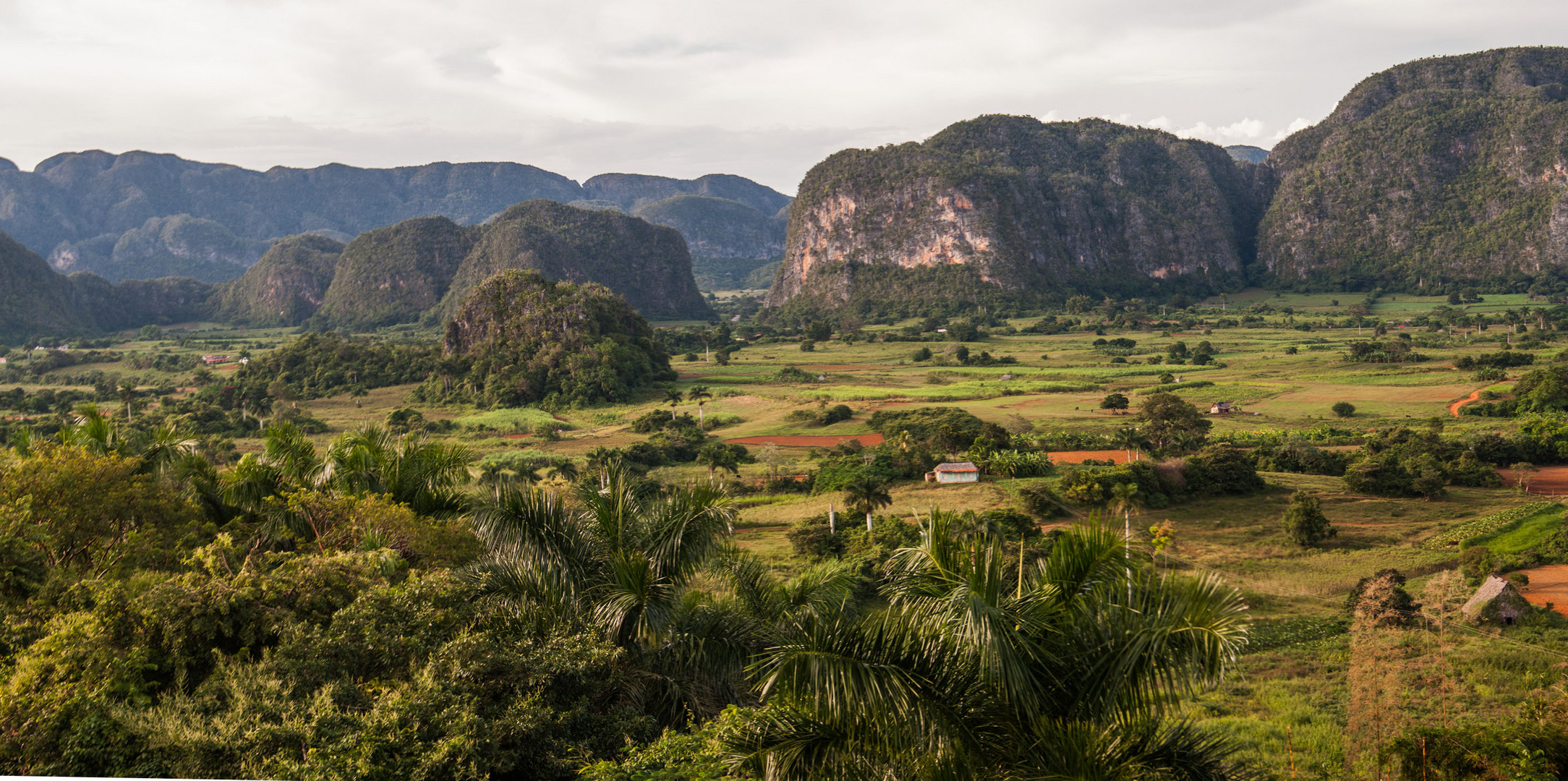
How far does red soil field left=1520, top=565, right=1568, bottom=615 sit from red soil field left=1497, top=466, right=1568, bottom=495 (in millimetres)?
10169

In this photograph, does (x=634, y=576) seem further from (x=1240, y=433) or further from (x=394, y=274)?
(x=394, y=274)

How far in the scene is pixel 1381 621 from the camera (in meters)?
15.9

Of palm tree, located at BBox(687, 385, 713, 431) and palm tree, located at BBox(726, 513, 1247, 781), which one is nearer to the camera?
palm tree, located at BBox(726, 513, 1247, 781)

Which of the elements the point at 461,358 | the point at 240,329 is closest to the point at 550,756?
the point at 461,358

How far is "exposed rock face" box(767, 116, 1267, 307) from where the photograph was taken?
5251 inches

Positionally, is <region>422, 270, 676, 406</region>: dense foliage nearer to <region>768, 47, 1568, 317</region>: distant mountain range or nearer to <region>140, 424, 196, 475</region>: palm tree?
<region>140, 424, 196, 475</region>: palm tree

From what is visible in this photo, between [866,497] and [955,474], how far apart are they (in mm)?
6265

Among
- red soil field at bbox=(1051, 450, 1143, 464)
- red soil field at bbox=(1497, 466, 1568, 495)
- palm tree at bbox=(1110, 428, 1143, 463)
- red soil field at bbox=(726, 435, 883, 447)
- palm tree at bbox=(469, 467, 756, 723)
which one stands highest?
palm tree at bbox=(469, 467, 756, 723)

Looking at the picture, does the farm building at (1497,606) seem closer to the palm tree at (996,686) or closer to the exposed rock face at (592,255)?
the palm tree at (996,686)

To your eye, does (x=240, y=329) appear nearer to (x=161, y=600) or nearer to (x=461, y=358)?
(x=461, y=358)

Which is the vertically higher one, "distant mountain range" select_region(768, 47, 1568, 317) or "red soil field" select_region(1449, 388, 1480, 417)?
"distant mountain range" select_region(768, 47, 1568, 317)

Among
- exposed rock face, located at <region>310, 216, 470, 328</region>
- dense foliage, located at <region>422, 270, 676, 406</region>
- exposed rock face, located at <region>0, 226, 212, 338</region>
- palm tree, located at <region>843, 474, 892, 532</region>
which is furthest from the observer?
exposed rock face, located at <region>310, 216, 470, 328</region>

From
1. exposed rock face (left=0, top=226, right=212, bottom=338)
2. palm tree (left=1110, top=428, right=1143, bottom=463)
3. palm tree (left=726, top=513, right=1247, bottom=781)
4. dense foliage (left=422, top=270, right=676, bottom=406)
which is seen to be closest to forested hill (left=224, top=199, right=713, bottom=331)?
exposed rock face (left=0, top=226, right=212, bottom=338)

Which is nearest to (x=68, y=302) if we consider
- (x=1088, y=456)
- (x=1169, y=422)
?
(x=1088, y=456)
